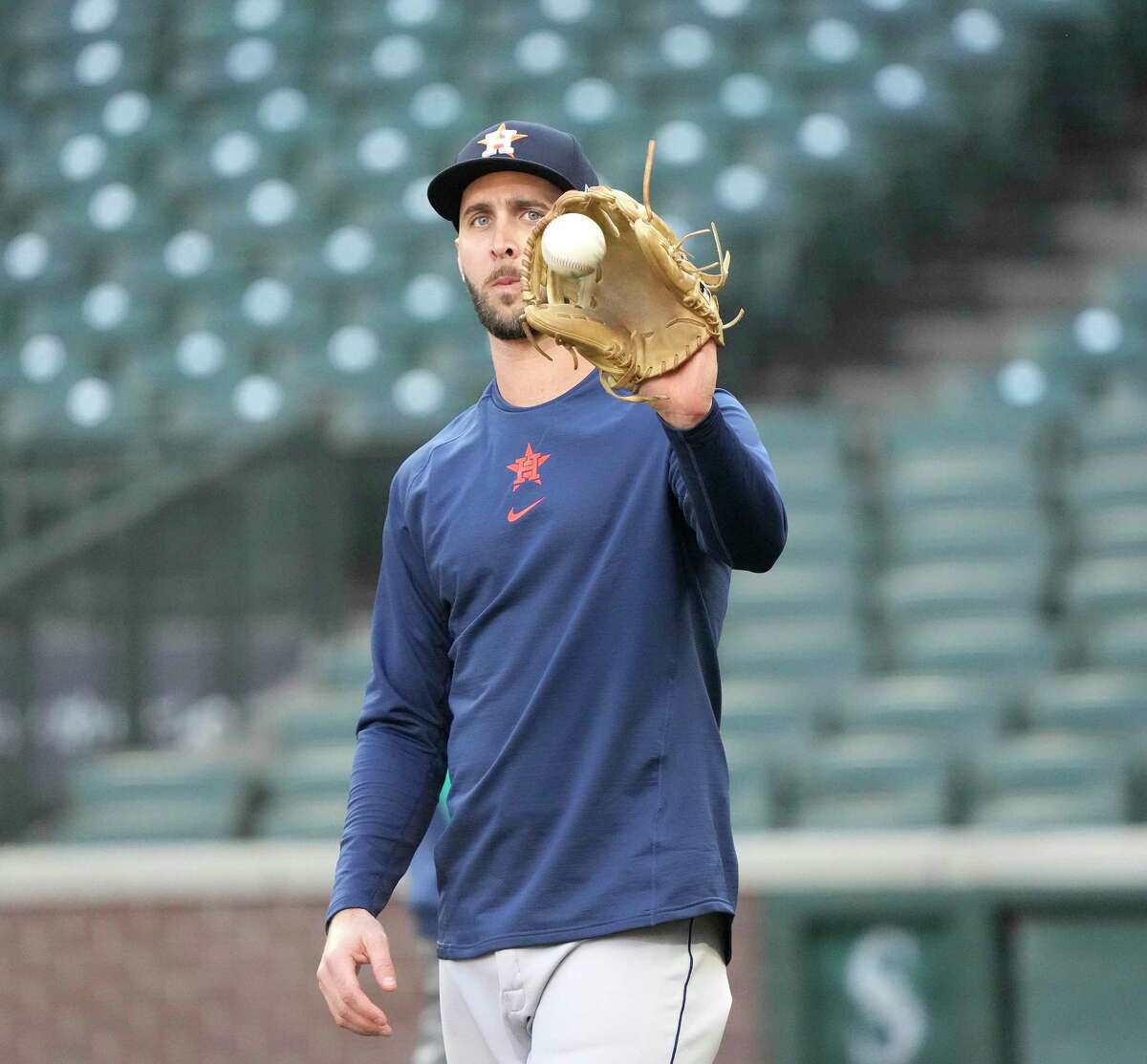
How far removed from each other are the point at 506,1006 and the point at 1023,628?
14.2 ft

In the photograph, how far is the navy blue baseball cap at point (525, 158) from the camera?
2.08m

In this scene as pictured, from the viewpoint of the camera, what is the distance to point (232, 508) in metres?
6.06

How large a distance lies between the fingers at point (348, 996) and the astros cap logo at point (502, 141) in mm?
882

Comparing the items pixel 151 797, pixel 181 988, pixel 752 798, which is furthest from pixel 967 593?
pixel 181 988

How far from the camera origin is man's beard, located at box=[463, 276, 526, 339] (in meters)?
2.09

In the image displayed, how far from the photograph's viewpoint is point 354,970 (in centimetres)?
199

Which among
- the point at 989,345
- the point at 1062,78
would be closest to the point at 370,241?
the point at 989,345

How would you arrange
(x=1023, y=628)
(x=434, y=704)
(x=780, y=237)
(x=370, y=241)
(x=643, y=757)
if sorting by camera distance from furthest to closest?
(x=370, y=241)
(x=780, y=237)
(x=1023, y=628)
(x=434, y=704)
(x=643, y=757)

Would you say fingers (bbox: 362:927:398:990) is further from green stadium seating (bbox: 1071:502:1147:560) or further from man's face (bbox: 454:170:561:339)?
green stadium seating (bbox: 1071:502:1147:560)

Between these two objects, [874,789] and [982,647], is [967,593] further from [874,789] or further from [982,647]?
[874,789]

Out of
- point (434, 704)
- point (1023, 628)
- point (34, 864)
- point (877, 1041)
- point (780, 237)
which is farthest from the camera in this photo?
point (780, 237)

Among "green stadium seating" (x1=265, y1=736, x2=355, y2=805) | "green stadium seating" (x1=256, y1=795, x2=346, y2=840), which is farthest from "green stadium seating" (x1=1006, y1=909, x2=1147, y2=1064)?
"green stadium seating" (x1=265, y1=736, x2=355, y2=805)

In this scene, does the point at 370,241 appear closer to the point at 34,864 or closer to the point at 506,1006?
the point at 34,864

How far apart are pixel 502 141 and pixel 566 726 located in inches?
25.9
